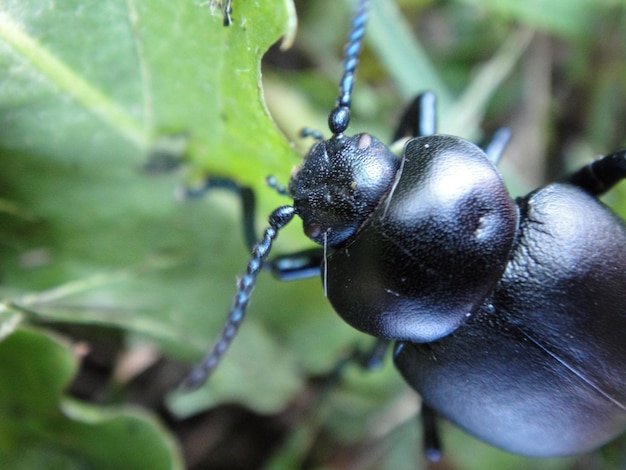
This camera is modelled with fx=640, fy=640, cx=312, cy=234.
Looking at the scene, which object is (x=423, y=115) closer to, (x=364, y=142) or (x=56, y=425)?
(x=364, y=142)

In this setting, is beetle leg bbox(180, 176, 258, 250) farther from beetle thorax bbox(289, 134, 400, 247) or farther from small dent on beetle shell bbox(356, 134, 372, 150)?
small dent on beetle shell bbox(356, 134, 372, 150)

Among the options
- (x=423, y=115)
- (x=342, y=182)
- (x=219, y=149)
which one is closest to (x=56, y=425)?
(x=219, y=149)

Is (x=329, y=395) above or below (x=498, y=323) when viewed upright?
below

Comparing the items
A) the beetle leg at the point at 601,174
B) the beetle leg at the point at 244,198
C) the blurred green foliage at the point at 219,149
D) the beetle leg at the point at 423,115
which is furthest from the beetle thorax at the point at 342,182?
the beetle leg at the point at 601,174

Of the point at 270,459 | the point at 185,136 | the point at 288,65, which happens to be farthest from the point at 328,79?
the point at 270,459

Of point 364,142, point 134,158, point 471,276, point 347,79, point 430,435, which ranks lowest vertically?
point 430,435

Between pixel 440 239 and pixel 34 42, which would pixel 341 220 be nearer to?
pixel 440 239

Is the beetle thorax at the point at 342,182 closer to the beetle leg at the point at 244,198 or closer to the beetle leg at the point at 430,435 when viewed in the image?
the beetle leg at the point at 244,198
